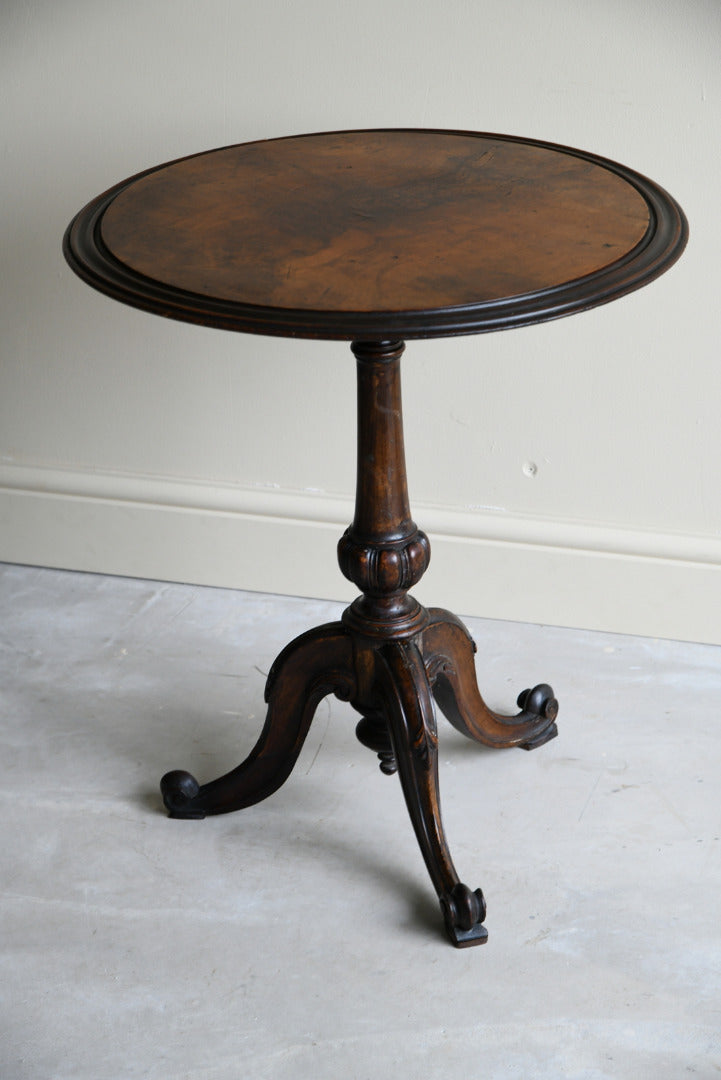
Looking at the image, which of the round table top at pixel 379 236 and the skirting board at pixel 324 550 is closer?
the round table top at pixel 379 236

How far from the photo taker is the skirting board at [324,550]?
6.40ft

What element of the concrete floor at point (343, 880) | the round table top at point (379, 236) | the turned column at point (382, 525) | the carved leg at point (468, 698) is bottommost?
the concrete floor at point (343, 880)

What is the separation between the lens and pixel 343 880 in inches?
58.9

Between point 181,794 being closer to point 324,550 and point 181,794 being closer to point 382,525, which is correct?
point 382,525

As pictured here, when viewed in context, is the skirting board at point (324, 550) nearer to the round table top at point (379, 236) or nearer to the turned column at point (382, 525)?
the turned column at point (382, 525)

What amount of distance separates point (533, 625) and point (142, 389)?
0.76 metres

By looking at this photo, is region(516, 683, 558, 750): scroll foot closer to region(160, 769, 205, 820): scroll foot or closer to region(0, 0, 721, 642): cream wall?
region(0, 0, 721, 642): cream wall

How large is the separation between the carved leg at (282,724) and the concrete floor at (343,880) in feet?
0.13

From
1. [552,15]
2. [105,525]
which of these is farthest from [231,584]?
[552,15]

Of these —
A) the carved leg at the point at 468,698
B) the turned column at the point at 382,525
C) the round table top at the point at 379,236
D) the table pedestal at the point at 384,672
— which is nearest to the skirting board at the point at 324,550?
the carved leg at the point at 468,698

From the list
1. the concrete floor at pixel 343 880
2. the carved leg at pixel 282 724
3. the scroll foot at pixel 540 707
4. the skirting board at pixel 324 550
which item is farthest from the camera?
the skirting board at pixel 324 550

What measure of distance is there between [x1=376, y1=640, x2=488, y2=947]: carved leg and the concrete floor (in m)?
0.07

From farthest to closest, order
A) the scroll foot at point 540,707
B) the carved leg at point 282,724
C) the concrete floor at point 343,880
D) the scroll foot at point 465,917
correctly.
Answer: the scroll foot at point 540,707, the carved leg at point 282,724, the scroll foot at point 465,917, the concrete floor at point 343,880

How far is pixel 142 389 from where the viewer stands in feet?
6.79
